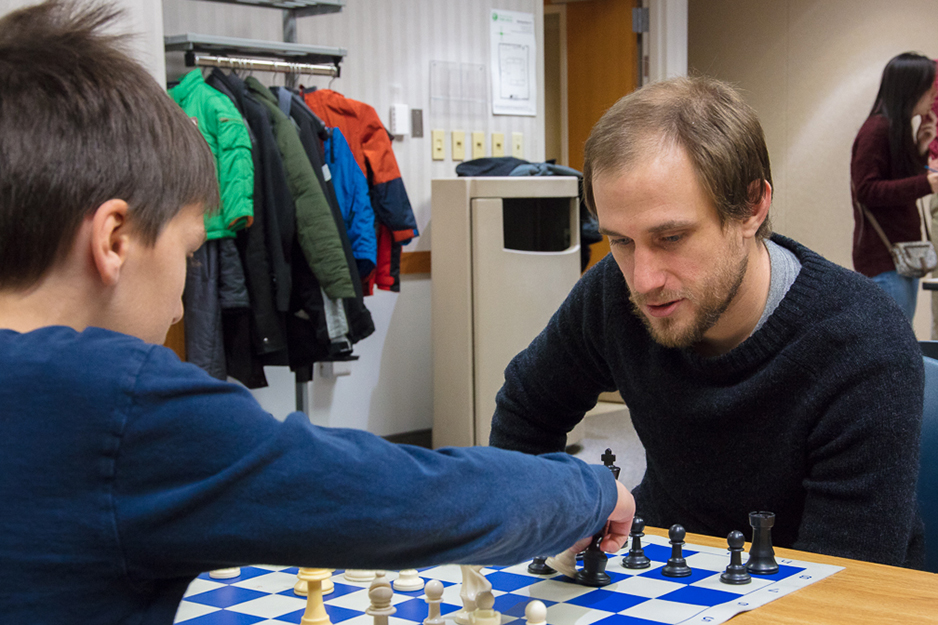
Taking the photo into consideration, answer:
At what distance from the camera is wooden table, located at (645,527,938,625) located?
3.23ft

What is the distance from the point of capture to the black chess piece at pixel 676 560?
1154mm

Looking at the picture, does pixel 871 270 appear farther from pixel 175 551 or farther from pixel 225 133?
pixel 175 551

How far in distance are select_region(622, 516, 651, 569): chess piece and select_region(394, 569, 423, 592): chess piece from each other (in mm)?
262

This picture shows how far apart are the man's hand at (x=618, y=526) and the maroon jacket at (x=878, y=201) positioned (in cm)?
358

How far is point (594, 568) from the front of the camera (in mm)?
1148

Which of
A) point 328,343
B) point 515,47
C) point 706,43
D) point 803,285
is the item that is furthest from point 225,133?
point 706,43

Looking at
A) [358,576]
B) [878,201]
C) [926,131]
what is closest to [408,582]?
[358,576]

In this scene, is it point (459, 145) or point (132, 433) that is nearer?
point (132, 433)

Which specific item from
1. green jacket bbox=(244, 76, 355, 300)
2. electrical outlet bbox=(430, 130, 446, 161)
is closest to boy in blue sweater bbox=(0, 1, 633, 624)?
green jacket bbox=(244, 76, 355, 300)

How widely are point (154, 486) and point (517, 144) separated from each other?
5086 mm

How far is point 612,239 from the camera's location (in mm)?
1497

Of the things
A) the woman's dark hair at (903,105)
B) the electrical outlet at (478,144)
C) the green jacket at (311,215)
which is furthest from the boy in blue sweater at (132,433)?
the electrical outlet at (478,144)

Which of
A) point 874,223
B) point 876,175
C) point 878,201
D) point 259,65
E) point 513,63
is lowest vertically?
point 874,223

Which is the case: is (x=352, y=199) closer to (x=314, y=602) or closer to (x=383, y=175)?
(x=383, y=175)
